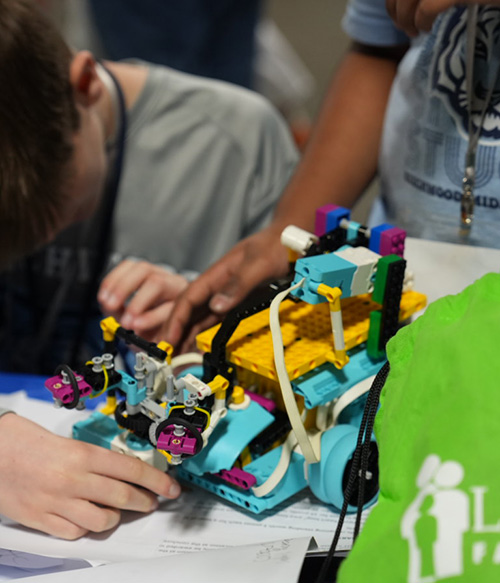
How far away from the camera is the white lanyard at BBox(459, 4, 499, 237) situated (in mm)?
555

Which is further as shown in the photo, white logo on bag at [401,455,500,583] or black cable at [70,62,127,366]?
black cable at [70,62,127,366]

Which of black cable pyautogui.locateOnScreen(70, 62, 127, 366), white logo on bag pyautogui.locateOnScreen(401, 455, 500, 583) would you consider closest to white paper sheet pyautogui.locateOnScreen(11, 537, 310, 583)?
white logo on bag pyautogui.locateOnScreen(401, 455, 500, 583)

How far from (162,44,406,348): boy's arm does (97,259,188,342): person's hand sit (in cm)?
7

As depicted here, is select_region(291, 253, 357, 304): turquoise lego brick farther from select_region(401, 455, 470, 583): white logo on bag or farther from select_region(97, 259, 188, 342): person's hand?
select_region(97, 259, 188, 342): person's hand

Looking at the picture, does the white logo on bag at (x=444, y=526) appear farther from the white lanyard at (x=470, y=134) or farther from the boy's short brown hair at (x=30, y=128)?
the boy's short brown hair at (x=30, y=128)

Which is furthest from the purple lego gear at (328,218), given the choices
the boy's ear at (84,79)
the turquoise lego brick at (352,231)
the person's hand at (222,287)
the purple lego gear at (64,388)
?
the boy's ear at (84,79)

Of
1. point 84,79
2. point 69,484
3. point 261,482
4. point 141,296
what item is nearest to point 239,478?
point 261,482

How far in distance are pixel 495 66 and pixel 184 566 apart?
1.47 feet

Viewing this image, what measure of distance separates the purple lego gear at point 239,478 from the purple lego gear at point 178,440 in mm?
63

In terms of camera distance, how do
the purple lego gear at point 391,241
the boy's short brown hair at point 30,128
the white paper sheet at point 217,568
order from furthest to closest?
the boy's short brown hair at point 30,128, the purple lego gear at point 391,241, the white paper sheet at point 217,568

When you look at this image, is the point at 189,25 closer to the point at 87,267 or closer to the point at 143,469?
the point at 87,267

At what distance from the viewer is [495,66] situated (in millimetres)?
569

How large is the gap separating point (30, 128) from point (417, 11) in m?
0.39

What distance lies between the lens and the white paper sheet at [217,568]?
421 mm
